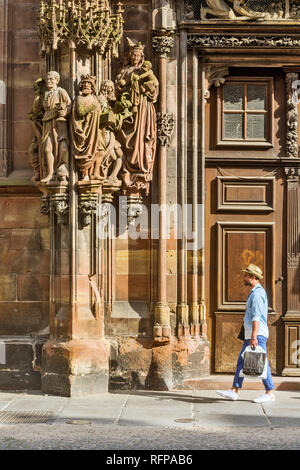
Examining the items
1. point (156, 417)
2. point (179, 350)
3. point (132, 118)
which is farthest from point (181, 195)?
point (156, 417)

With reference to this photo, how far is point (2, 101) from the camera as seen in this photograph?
13.3 m

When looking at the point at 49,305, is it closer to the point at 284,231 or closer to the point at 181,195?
the point at 181,195

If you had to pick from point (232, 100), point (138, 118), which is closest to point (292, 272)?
point (232, 100)

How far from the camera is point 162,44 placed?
43.1ft

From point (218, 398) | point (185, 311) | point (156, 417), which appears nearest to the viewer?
point (156, 417)

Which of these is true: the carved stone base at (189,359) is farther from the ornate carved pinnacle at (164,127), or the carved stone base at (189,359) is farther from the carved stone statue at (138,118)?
the ornate carved pinnacle at (164,127)

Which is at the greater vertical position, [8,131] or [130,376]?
[8,131]

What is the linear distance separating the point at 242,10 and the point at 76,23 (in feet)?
7.63

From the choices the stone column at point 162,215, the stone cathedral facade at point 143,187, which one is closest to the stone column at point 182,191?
the stone cathedral facade at point 143,187

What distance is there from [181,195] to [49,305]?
227 centimetres


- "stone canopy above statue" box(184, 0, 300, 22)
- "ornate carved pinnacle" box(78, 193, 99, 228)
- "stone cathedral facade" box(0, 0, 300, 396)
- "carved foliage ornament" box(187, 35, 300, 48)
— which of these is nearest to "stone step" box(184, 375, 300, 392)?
"stone cathedral facade" box(0, 0, 300, 396)

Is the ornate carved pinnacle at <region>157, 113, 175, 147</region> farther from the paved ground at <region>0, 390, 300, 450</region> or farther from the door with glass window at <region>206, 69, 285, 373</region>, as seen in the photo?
the paved ground at <region>0, 390, 300, 450</region>

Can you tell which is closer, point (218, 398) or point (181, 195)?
point (218, 398)

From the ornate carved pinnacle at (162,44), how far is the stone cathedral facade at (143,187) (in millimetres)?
19
